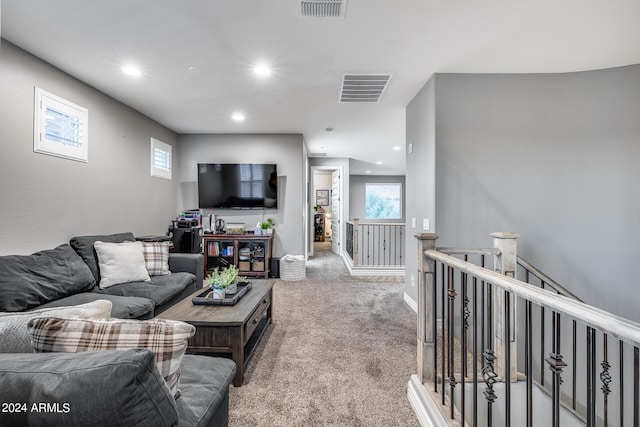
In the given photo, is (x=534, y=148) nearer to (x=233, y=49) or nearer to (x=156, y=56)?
(x=233, y=49)

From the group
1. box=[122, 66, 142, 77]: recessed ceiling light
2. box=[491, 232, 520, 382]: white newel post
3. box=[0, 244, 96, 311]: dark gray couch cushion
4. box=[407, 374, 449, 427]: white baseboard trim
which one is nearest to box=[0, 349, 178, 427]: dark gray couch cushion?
box=[407, 374, 449, 427]: white baseboard trim

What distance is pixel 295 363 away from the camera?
2346 millimetres

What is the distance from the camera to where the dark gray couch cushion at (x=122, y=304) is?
2240 mm

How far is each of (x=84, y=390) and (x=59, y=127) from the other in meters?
3.30

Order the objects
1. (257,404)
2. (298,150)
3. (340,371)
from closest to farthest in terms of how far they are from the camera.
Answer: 1. (257,404)
2. (340,371)
3. (298,150)

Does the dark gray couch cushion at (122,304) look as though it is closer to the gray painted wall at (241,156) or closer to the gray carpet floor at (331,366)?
the gray carpet floor at (331,366)

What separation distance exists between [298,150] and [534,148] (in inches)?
139

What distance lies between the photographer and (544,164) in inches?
119

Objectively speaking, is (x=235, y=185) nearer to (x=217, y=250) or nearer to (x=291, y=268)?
(x=217, y=250)

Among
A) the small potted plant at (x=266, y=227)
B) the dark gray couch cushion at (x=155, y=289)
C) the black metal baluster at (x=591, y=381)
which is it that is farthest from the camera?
the small potted plant at (x=266, y=227)

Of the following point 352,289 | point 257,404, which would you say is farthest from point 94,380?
point 352,289

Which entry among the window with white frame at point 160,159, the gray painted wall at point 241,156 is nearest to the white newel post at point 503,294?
the gray painted wall at point 241,156

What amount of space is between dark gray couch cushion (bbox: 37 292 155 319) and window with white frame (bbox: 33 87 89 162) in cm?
143

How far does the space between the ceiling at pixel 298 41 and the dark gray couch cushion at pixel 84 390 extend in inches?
87.5
